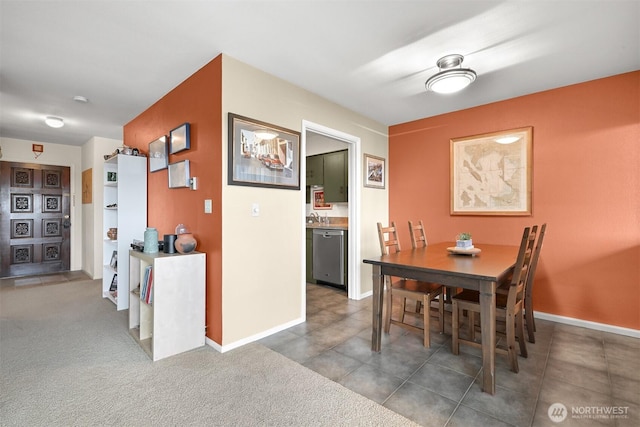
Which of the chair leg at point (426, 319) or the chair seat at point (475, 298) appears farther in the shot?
the chair leg at point (426, 319)

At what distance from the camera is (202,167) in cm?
268

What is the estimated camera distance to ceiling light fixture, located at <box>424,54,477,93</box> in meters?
2.40

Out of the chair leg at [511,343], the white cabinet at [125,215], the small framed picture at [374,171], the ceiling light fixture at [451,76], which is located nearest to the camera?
the chair leg at [511,343]

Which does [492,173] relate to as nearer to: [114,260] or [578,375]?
[578,375]

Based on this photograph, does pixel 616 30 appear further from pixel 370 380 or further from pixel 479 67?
pixel 370 380

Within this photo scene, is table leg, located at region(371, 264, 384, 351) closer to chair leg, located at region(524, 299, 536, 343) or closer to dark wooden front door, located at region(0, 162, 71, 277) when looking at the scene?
chair leg, located at region(524, 299, 536, 343)

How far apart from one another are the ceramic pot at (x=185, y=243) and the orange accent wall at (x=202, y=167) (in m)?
0.11

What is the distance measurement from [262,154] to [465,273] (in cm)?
188

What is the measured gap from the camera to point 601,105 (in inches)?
114

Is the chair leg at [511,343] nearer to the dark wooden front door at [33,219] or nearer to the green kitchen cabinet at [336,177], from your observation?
the green kitchen cabinet at [336,177]

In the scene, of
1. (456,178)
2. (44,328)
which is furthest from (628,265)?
(44,328)

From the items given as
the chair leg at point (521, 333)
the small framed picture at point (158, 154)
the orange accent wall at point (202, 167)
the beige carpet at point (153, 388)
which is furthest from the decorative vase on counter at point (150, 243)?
the chair leg at point (521, 333)

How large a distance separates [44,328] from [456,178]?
475cm

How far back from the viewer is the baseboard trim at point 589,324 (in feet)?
9.03
